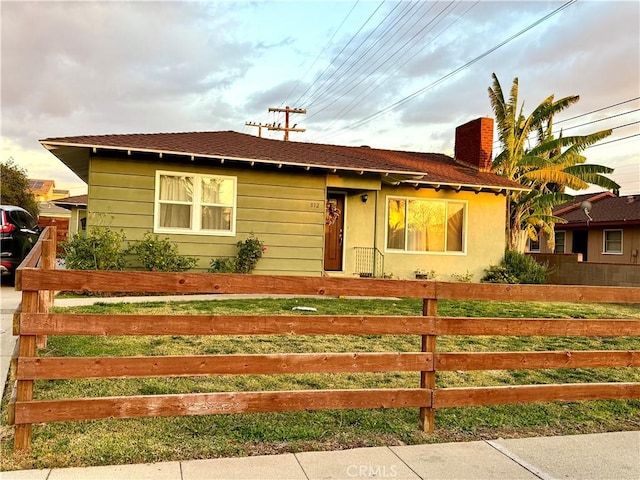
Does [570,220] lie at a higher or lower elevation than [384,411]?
higher

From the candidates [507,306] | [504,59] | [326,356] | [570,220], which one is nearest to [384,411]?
[326,356]

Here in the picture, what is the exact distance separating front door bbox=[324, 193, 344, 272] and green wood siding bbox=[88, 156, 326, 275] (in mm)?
1534

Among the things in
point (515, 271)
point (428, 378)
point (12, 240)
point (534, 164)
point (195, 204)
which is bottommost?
point (428, 378)

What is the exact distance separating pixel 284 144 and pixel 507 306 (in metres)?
7.53

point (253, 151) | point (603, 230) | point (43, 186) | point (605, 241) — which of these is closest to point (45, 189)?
point (43, 186)

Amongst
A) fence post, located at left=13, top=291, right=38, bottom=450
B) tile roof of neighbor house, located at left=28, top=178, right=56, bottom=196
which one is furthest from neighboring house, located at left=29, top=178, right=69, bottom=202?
fence post, located at left=13, top=291, right=38, bottom=450

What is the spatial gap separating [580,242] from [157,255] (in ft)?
73.0

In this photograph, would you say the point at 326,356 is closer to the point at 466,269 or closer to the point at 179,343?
the point at 179,343

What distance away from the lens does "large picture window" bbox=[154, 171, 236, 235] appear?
11461 millimetres

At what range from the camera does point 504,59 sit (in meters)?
18.6

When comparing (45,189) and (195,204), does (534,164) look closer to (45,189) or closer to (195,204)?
(195,204)

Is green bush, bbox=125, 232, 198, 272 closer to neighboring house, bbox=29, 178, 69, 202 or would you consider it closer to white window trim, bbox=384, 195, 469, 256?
white window trim, bbox=384, 195, 469, 256

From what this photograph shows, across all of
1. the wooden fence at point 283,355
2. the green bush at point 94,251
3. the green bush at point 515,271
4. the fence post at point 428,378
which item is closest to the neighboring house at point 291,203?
the green bush at point 515,271

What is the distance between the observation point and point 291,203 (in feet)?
40.1
